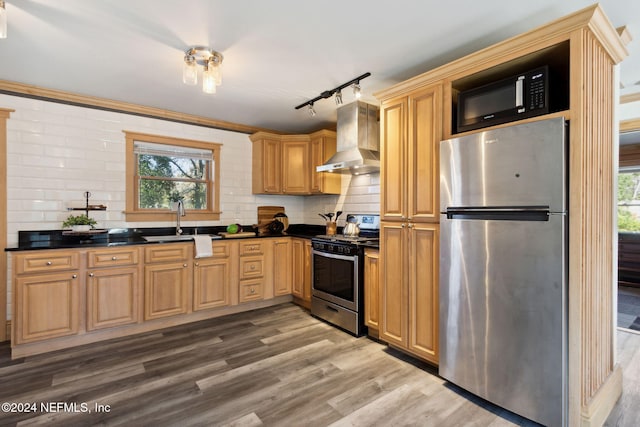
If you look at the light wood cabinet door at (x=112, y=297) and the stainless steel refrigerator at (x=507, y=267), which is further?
the light wood cabinet door at (x=112, y=297)

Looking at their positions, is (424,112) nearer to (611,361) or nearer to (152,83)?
(611,361)

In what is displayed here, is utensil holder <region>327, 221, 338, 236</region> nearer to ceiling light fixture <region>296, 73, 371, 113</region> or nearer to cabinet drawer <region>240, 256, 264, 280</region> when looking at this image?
cabinet drawer <region>240, 256, 264, 280</region>

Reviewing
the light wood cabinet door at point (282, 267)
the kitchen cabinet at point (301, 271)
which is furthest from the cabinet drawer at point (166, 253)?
the kitchen cabinet at point (301, 271)

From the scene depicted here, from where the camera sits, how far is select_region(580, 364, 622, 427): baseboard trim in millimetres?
1741

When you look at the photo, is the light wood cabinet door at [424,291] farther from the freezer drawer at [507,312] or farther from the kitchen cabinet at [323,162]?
the kitchen cabinet at [323,162]

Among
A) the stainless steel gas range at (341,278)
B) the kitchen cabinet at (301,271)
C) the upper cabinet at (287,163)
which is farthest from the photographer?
the upper cabinet at (287,163)

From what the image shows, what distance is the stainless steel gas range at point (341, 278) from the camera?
318 centimetres

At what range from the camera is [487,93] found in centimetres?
213

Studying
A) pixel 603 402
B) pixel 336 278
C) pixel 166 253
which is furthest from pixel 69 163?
pixel 603 402

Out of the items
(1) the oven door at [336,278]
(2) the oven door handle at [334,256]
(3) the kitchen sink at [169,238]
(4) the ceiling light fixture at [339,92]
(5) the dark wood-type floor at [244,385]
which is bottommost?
(5) the dark wood-type floor at [244,385]

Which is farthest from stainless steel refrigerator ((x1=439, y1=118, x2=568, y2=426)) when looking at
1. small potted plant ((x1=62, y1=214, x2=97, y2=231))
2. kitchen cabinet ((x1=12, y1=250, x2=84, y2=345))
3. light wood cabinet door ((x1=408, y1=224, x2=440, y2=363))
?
small potted plant ((x1=62, y1=214, x2=97, y2=231))

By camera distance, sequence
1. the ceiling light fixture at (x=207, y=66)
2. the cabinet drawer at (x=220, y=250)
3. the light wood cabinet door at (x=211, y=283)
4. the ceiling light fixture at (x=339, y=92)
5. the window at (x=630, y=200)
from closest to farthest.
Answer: the ceiling light fixture at (x=207, y=66) → the ceiling light fixture at (x=339, y=92) → the light wood cabinet door at (x=211, y=283) → the cabinet drawer at (x=220, y=250) → the window at (x=630, y=200)

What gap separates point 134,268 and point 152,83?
1817 mm

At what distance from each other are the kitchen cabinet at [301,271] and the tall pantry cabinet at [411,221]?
4.42 feet
